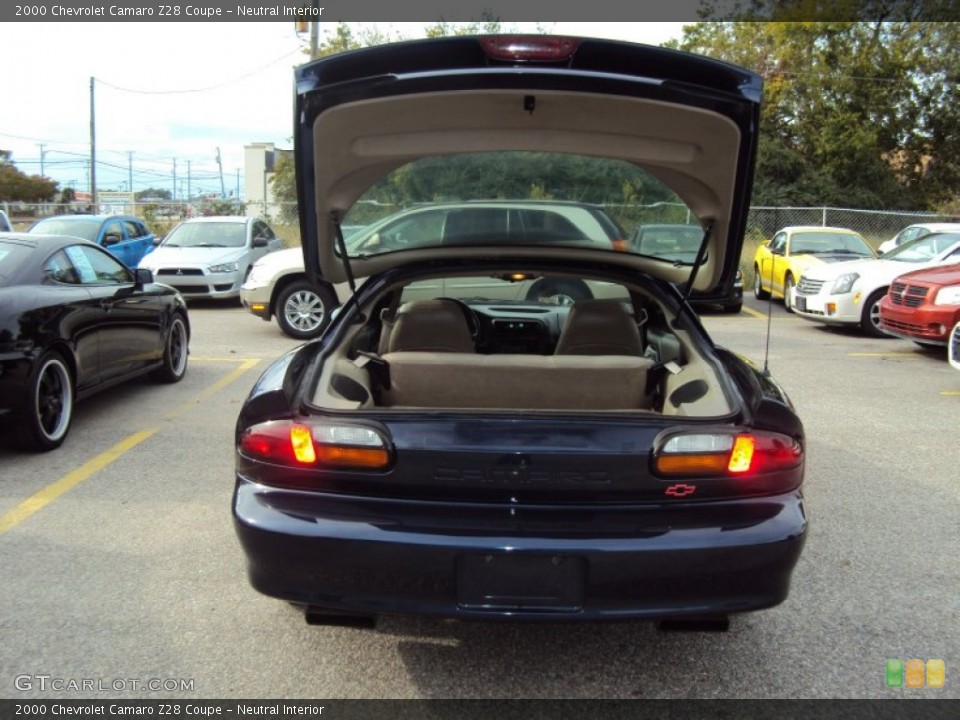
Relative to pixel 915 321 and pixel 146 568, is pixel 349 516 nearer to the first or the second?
pixel 146 568

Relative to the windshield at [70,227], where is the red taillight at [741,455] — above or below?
below

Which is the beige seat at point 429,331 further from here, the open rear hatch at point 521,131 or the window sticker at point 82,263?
the window sticker at point 82,263

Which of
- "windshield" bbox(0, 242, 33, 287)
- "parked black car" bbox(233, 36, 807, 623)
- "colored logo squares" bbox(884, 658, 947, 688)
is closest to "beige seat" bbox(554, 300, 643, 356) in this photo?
"parked black car" bbox(233, 36, 807, 623)

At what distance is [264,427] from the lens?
2721 millimetres

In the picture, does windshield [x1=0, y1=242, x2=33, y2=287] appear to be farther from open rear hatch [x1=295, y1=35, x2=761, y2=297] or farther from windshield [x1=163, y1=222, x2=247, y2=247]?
windshield [x1=163, y1=222, x2=247, y2=247]

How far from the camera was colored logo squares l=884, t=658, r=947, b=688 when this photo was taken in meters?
2.85

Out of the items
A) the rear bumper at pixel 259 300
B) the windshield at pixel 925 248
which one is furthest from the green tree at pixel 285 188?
the windshield at pixel 925 248

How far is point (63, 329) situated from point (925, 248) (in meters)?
11.4

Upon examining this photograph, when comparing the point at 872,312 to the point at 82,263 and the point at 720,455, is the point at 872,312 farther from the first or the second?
the point at 720,455

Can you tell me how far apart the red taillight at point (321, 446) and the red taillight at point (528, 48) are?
4.27 feet

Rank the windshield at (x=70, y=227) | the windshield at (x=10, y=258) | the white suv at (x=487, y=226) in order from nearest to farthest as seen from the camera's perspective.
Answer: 1. the white suv at (x=487, y=226)
2. the windshield at (x=10, y=258)
3. the windshield at (x=70, y=227)

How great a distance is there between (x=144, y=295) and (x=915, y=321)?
7.78m

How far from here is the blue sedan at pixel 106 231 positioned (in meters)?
14.5

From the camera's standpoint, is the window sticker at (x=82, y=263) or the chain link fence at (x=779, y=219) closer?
the window sticker at (x=82, y=263)
